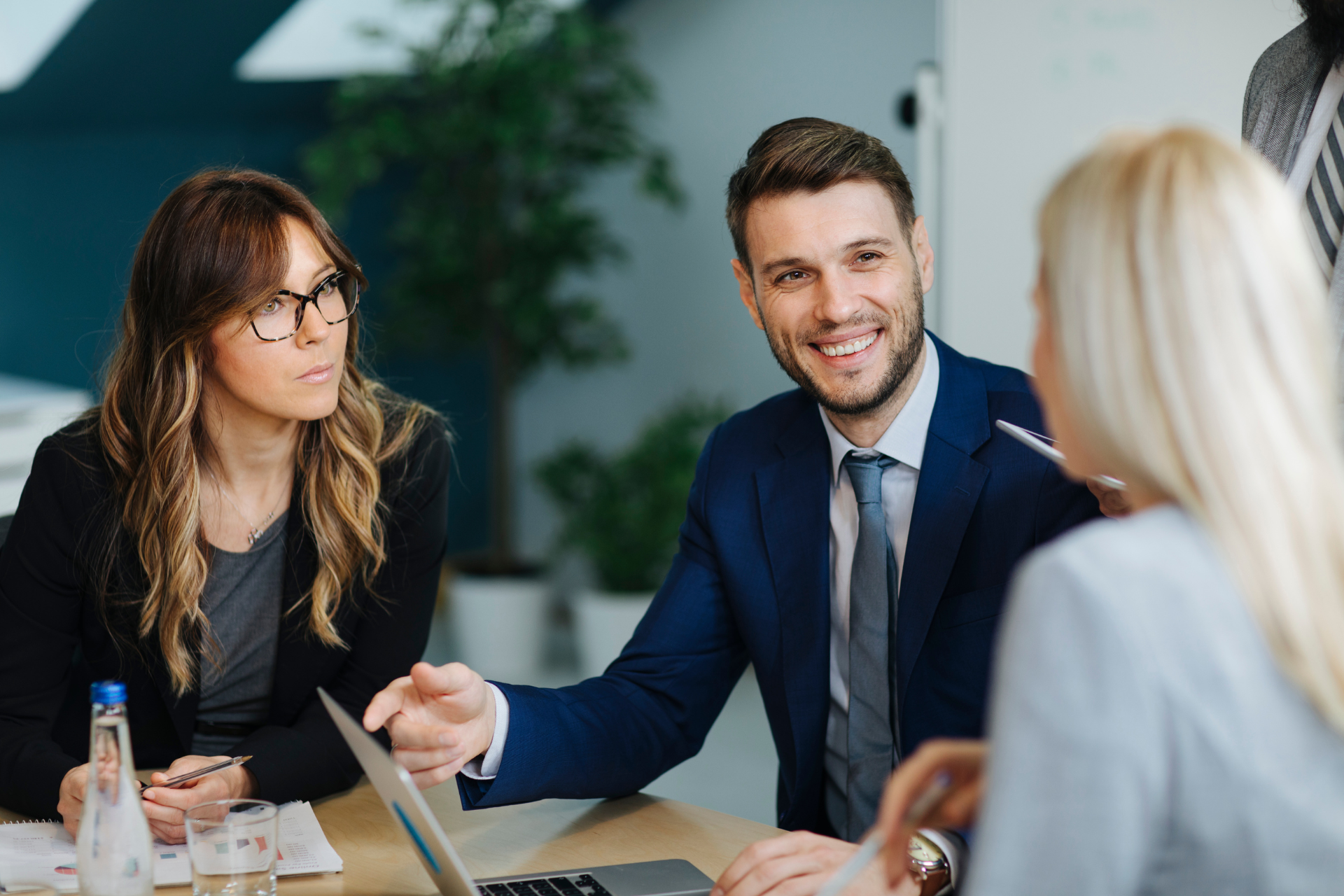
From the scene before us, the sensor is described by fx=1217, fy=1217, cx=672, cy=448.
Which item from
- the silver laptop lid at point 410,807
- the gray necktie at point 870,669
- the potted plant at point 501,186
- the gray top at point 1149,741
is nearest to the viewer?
the gray top at point 1149,741

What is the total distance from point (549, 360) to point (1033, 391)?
11.9 ft

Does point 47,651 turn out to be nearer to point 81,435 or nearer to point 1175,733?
point 81,435

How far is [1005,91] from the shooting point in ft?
8.38

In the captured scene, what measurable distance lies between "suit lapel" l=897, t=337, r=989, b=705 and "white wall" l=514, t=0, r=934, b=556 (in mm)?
2652

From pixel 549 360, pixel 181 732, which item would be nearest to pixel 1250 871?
pixel 181 732

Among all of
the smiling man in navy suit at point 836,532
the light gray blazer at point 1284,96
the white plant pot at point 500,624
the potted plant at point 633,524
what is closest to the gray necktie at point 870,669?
the smiling man in navy suit at point 836,532

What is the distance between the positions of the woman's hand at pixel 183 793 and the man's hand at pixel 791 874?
558mm

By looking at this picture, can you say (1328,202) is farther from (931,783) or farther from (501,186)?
(501,186)

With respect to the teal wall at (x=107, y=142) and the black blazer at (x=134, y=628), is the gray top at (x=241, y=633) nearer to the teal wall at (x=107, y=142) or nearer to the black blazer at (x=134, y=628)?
the black blazer at (x=134, y=628)

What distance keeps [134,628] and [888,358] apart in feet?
3.50

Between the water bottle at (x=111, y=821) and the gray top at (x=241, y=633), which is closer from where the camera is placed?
the water bottle at (x=111, y=821)

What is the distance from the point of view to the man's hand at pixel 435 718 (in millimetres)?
1214

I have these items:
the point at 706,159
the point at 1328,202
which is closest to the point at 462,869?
the point at 1328,202

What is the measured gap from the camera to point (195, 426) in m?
1.76
